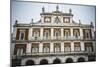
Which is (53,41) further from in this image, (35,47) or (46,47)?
(35,47)

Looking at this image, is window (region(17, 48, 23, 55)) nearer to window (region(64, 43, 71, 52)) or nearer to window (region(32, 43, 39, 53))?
window (region(32, 43, 39, 53))

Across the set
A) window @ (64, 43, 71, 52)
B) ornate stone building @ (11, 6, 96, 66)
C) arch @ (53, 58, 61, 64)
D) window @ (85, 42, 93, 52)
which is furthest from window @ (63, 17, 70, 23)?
arch @ (53, 58, 61, 64)

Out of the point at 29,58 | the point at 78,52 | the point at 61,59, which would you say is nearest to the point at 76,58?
the point at 78,52

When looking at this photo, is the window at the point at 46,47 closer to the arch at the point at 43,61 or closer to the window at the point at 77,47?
the arch at the point at 43,61

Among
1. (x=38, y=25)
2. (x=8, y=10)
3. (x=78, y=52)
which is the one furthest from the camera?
(x=78, y=52)

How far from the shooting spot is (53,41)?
2.13 metres

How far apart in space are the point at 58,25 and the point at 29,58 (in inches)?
23.8

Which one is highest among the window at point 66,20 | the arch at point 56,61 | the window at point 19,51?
the window at point 66,20

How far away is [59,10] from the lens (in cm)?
216

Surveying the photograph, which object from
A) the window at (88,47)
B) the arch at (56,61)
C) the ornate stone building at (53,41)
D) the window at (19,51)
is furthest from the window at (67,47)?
the window at (19,51)

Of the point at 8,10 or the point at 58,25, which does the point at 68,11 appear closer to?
the point at 58,25

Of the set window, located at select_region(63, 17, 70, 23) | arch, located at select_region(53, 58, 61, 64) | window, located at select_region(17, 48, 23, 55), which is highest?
window, located at select_region(63, 17, 70, 23)

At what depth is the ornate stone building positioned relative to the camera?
201 cm

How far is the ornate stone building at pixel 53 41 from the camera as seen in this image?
6.58ft
